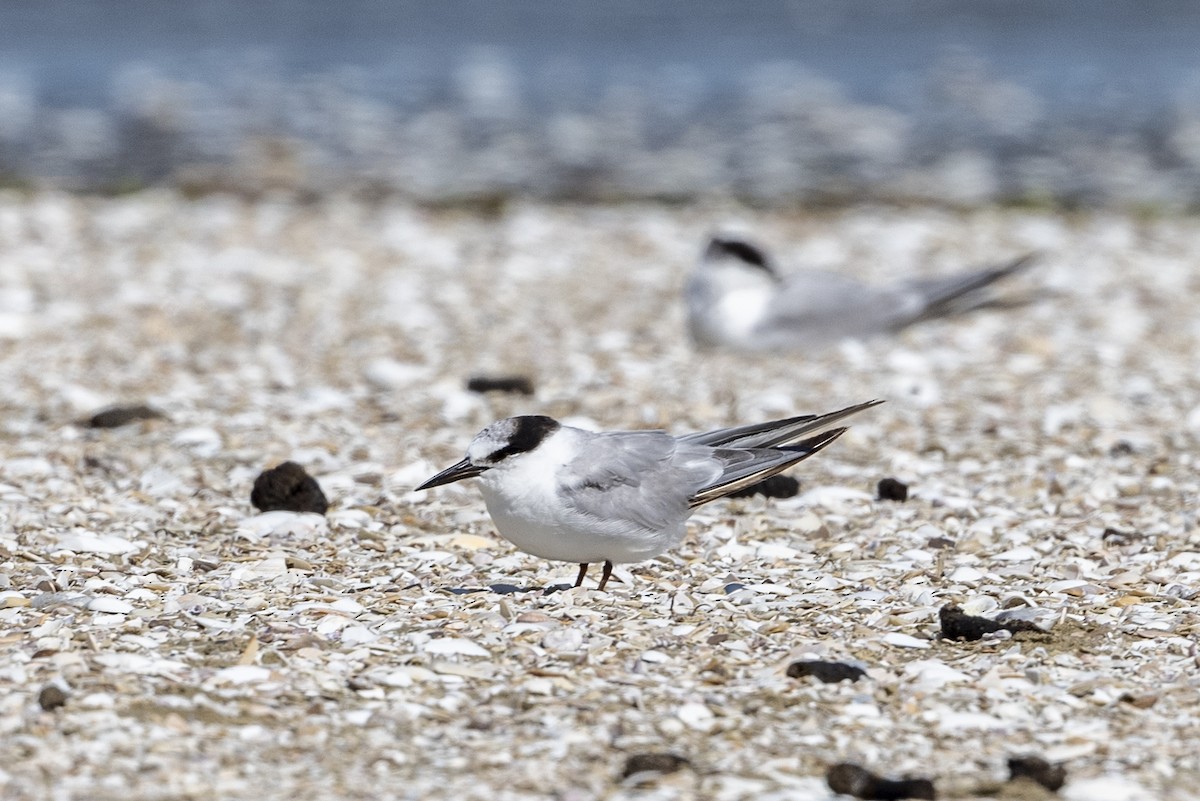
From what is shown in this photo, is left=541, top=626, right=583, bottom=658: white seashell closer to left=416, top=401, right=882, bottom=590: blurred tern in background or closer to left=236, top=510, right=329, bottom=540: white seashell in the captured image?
left=416, top=401, right=882, bottom=590: blurred tern in background

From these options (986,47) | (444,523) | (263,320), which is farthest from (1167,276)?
(986,47)

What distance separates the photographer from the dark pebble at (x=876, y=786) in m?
3.61

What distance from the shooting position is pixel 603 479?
4.88 meters

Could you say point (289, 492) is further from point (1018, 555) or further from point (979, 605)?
point (1018, 555)

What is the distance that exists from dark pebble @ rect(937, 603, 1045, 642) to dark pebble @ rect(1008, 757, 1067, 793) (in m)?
0.87

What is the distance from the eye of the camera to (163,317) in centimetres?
899

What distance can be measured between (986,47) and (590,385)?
18670 millimetres

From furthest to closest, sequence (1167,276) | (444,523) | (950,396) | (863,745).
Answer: (1167,276)
(950,396)
(444,523)
(863,745)

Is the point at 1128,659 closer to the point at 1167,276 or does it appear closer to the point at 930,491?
the point at 930,491

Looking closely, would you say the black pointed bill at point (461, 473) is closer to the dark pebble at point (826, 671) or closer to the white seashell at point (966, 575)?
the dark pebble at point (826, 671)

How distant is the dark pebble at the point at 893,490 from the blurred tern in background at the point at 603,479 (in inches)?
38.6

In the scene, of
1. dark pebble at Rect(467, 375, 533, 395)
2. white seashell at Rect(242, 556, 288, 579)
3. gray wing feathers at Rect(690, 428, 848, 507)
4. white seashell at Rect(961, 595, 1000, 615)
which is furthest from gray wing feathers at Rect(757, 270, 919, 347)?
white seashell at Rect(242, 556, 288, 579)

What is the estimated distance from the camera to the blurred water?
48.2ft

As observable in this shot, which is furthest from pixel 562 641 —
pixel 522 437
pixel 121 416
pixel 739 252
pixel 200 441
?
pixel 739 252
